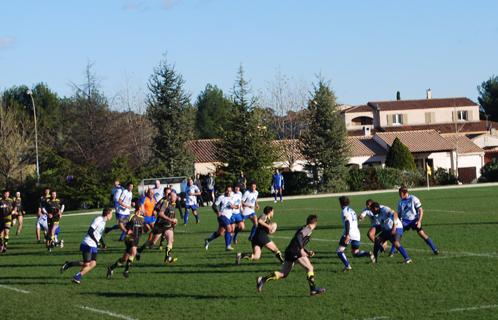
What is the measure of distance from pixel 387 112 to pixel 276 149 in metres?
47.0

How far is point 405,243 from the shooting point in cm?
2148

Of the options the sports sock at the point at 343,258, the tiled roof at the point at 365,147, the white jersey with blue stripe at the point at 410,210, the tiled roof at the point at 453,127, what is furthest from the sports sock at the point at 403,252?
the tiled roof at the point at 453,127

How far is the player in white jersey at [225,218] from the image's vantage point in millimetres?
21828

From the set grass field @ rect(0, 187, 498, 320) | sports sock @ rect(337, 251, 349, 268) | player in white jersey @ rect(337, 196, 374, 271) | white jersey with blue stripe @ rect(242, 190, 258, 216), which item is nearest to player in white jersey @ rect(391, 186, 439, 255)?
grass field @ rect(0, 187, 498, 320)

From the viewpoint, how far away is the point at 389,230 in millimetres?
17797

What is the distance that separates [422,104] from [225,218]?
85035 mm

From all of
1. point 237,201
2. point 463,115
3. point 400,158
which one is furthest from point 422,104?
point 237,201

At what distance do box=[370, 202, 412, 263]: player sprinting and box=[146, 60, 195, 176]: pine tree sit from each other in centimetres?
4142

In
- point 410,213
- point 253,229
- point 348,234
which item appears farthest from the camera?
point 253,229

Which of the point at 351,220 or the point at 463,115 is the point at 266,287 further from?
the point at 463,115

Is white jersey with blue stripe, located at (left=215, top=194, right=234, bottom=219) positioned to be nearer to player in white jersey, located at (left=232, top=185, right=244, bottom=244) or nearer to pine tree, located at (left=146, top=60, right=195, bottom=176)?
player in white jersey, located at (left=232, top=185, right=244, bottom=244)

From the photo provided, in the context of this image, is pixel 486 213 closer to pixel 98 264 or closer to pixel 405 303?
pixel 98 264

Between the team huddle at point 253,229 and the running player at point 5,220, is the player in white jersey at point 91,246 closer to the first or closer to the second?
the team huddle at point 253,229

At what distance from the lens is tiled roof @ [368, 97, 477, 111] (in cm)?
10244
